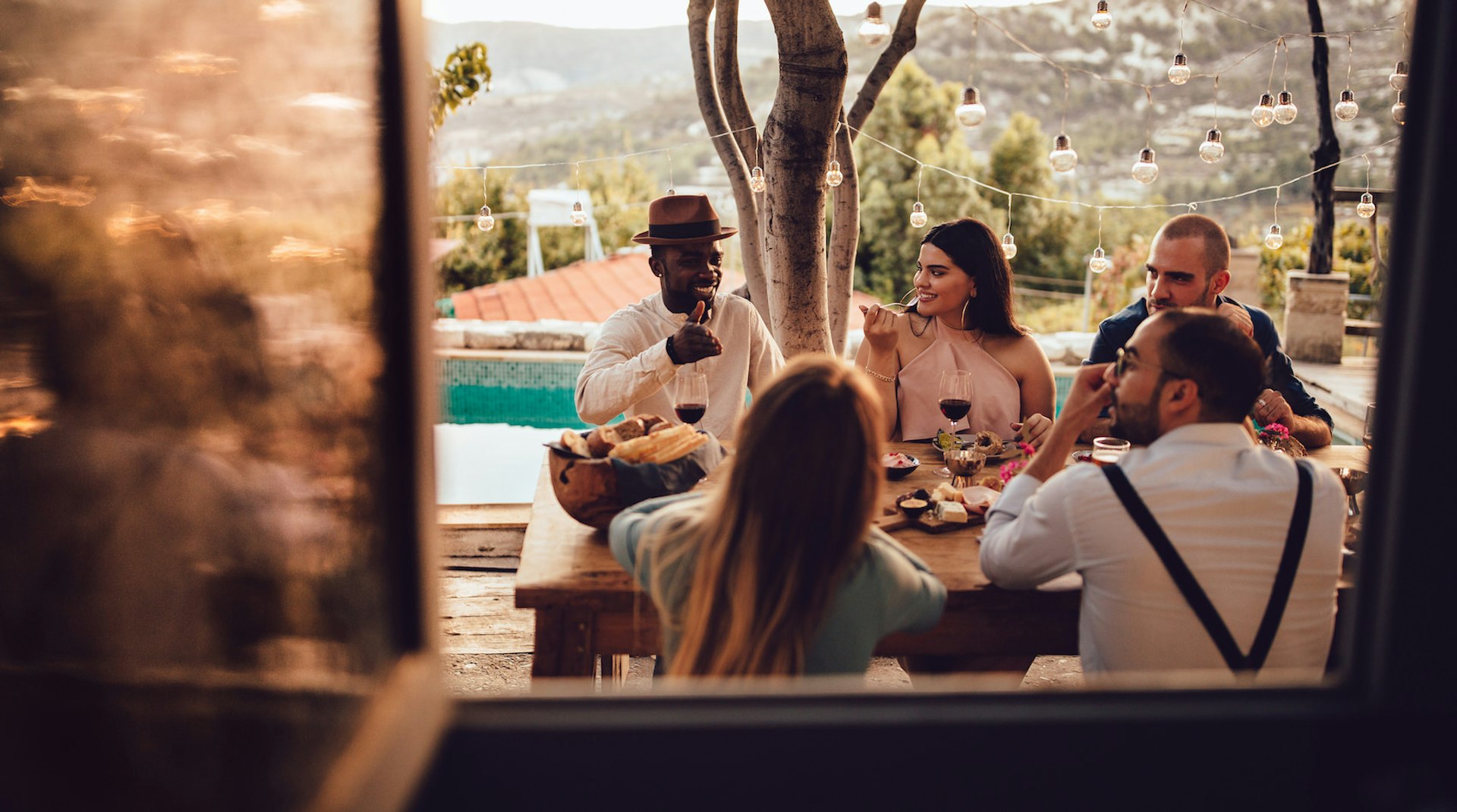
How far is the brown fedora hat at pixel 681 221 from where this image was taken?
2836 millimetres

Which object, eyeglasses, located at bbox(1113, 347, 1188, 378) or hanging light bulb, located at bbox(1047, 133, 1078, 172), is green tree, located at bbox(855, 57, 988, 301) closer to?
hanging light bulb, located at bbox(1047, 133, 1078, 172)

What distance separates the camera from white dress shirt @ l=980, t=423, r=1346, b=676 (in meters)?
1.51

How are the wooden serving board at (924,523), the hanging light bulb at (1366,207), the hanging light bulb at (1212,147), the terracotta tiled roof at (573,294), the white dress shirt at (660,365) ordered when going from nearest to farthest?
the wooden serving board at (924,523)
the white dress shirt at (660,365)
the hanging light bulb at (1212,147)
the hanging light bulb at (1366,207)
the terracotta tiled roof at (573,294)

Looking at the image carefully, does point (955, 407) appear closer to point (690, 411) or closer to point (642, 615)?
point (690, 411)

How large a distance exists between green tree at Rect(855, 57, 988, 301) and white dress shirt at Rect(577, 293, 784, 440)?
45.0 ft

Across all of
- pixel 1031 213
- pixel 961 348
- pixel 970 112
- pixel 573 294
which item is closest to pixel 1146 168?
pixel 970 112

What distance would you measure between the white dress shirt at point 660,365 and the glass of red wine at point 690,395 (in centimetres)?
37

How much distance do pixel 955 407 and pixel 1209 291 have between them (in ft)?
3.33

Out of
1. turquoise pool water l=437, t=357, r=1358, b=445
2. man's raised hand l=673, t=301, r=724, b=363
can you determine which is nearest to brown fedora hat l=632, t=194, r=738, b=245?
man's raised hand l=673, t=301, r=724, b=363

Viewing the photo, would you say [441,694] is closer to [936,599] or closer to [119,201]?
[119,201]

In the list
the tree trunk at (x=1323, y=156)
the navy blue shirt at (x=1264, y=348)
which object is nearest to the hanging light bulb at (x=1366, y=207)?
the tree trunk at (x=1323, y=156)

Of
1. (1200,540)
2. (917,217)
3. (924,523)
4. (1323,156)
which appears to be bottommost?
(924,523)

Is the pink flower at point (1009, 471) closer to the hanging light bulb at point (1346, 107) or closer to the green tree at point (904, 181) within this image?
the hanging light bulb at point (1346, 107)

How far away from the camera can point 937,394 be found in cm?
284
